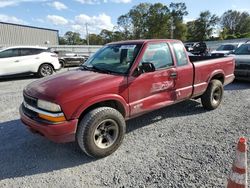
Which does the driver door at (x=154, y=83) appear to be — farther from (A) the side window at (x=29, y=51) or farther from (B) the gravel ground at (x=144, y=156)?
(A) the side window at (x=29, y=51)

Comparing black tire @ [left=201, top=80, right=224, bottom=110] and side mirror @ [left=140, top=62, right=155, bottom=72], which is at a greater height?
side mirror @ [left=140, top=62, right=155, bottom=72]

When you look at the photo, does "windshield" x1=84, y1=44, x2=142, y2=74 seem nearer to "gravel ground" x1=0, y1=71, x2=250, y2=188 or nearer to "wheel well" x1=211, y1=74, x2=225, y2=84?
"gravel ground" x1=0, y1=71, x2=250, y2=188

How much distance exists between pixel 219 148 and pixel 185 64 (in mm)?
1866

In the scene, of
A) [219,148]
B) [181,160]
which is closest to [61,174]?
[181,160]

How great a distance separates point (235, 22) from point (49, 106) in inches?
3643

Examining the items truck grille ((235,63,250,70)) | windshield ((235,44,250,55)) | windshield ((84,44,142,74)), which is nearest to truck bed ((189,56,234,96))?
windshield ((84,44,142,74))

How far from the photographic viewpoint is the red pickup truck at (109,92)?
10.5ft

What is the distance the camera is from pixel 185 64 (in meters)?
4.75

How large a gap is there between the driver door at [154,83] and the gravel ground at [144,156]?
24.3 inches

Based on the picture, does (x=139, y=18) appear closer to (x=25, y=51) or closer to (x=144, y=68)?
(x=25, y=51)

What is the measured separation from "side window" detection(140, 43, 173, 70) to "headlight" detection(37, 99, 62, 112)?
1.65 metres

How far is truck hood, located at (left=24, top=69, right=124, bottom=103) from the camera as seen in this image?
3205mm

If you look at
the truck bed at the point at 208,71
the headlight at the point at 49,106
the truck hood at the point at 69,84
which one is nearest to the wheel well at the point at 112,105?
the truck hood at the point at 69,84

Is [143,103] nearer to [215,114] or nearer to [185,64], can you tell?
[185,64]
